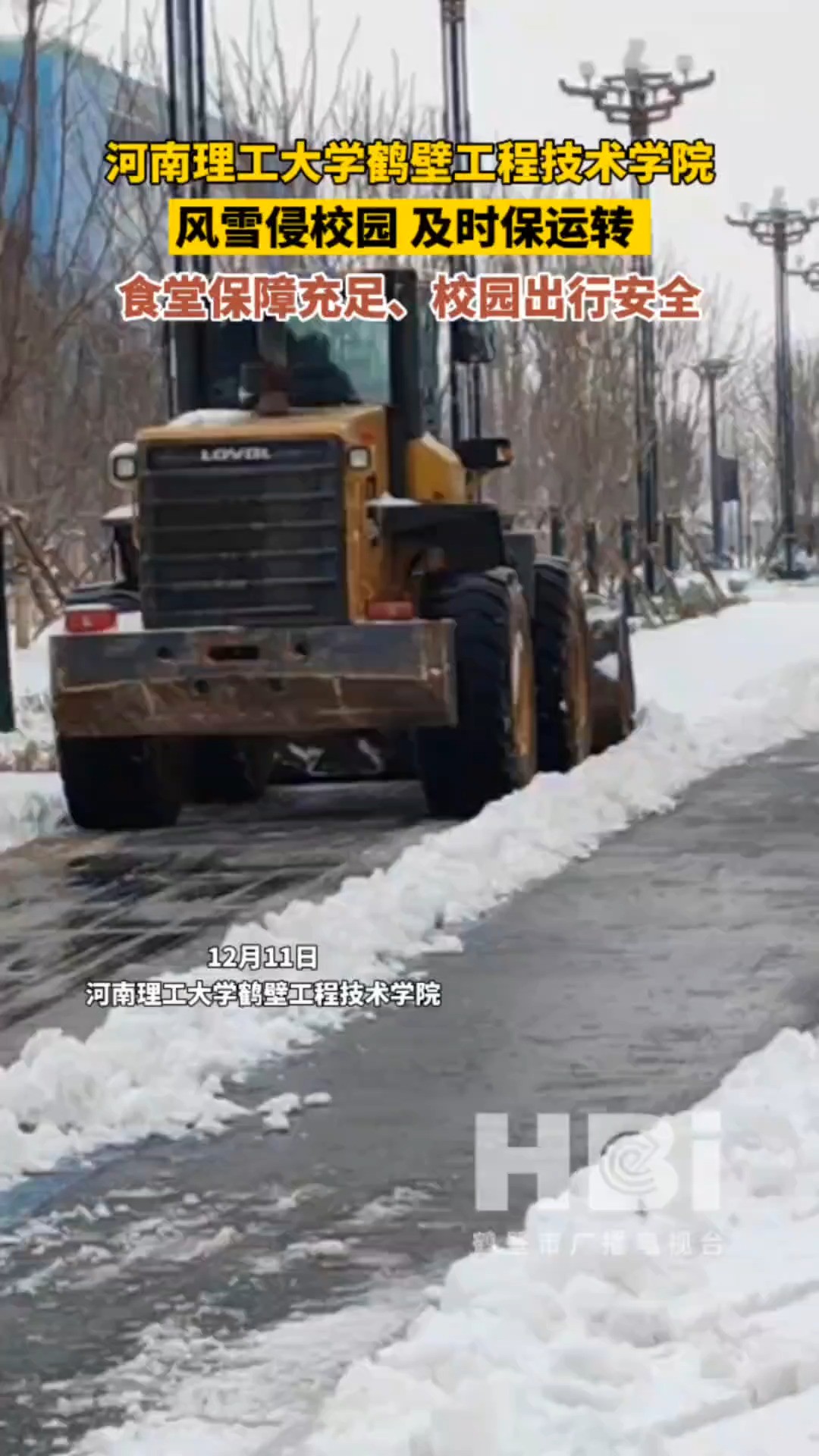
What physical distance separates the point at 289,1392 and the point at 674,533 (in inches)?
1774

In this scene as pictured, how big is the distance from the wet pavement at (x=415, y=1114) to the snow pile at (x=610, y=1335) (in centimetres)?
46

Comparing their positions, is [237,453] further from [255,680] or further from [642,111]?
[642,111]

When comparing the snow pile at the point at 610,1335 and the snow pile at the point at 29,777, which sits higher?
the snow pile at the point at 610,1335

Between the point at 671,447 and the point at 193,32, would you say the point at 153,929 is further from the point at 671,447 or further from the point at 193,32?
the point at 671,447

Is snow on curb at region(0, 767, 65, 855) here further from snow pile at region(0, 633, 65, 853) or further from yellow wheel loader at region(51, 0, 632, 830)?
yellow wheel loader at region(51, 0, 632, 830)

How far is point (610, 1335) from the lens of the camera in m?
5.49

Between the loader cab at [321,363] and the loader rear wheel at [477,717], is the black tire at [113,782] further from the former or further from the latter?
the loader cab at [321,363]

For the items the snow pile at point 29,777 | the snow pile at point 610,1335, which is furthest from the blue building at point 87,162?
the snow pile at point 610,1335

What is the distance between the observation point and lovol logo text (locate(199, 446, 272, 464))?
15.1 metres

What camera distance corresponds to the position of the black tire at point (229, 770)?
1714 cm

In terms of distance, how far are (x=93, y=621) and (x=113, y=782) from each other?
3.02ft

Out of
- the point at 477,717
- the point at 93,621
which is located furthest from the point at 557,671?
the point at 93,621

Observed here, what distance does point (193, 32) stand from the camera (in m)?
21.5

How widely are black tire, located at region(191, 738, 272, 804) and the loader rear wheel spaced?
5.62ft
